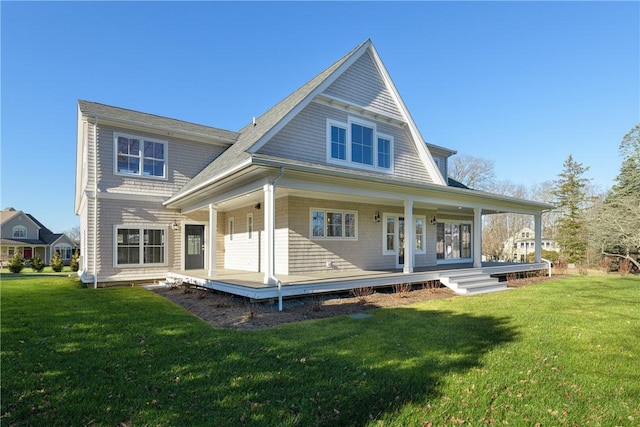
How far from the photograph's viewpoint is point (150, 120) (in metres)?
14.0

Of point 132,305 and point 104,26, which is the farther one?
point 104,26

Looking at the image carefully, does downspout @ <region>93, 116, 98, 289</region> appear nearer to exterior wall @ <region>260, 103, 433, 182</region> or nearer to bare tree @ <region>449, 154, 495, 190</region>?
exterior wall @ <region>260, 103, 433, 182</region>

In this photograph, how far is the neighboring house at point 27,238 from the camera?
3925cm

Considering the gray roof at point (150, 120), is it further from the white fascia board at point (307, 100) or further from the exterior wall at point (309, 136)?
the white fascia board at point (307, 100)

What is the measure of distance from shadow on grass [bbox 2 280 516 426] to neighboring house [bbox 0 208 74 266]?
1714 inches

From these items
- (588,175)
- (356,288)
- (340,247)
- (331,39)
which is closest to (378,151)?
(340,247)

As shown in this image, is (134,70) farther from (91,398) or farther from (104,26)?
(91,398)

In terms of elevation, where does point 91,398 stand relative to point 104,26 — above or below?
below

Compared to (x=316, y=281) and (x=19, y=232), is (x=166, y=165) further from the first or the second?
(x=19, y=232)

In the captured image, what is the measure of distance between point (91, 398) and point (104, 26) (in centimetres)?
1191

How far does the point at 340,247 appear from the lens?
480 inches

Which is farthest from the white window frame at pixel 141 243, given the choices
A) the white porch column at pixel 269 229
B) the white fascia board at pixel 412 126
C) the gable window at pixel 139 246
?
the white fascia board at pixel 412 126

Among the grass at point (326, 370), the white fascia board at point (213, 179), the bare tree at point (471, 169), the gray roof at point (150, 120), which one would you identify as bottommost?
the grass at point (326, 370)

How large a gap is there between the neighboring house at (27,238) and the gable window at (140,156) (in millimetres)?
36226
